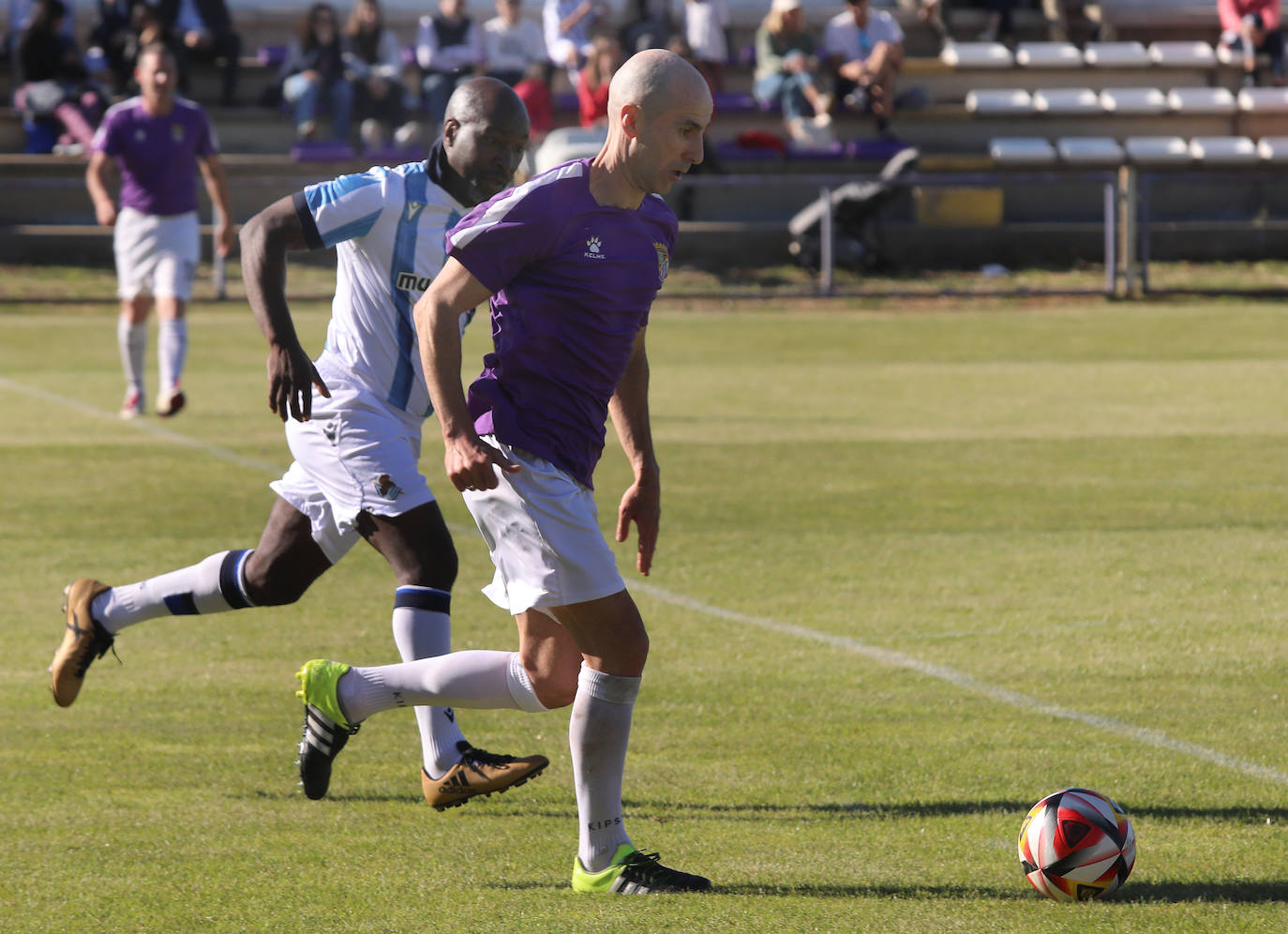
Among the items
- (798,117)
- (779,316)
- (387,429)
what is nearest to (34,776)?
(387,429)

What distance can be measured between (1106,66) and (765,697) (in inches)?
948

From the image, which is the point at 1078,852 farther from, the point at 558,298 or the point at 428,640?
the point at 428,640

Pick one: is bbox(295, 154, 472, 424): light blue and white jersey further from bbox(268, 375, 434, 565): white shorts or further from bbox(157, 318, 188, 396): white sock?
bbox(157, 318, 188, 396): white sock

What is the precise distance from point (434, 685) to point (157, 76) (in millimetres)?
10097

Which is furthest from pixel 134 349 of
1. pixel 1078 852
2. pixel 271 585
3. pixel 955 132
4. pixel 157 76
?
pixel 955 132

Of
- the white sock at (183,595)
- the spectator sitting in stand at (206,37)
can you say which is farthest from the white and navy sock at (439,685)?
the spectator sitting in stand at (206,37)

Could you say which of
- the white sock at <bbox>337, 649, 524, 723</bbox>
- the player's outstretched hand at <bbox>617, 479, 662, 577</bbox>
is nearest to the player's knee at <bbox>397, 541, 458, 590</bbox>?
the white sock at <bbox>337, 649, 524, 723</bbox>

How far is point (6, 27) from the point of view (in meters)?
27.1

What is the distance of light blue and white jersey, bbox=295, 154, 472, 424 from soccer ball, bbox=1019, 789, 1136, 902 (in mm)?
2319

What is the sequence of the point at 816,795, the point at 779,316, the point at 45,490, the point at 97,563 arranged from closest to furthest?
the point at 816,795 < the point at 97,563 < the point at 45,490 < the point at 779,316

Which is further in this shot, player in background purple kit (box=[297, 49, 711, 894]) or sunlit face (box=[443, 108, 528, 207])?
sunlit face (box=[443, 108, 528, 207])

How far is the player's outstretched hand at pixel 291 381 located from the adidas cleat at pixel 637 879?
A: 1686 millimetres

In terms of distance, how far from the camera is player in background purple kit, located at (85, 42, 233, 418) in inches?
535

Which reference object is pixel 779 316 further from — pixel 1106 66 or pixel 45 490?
pixel 45 490
